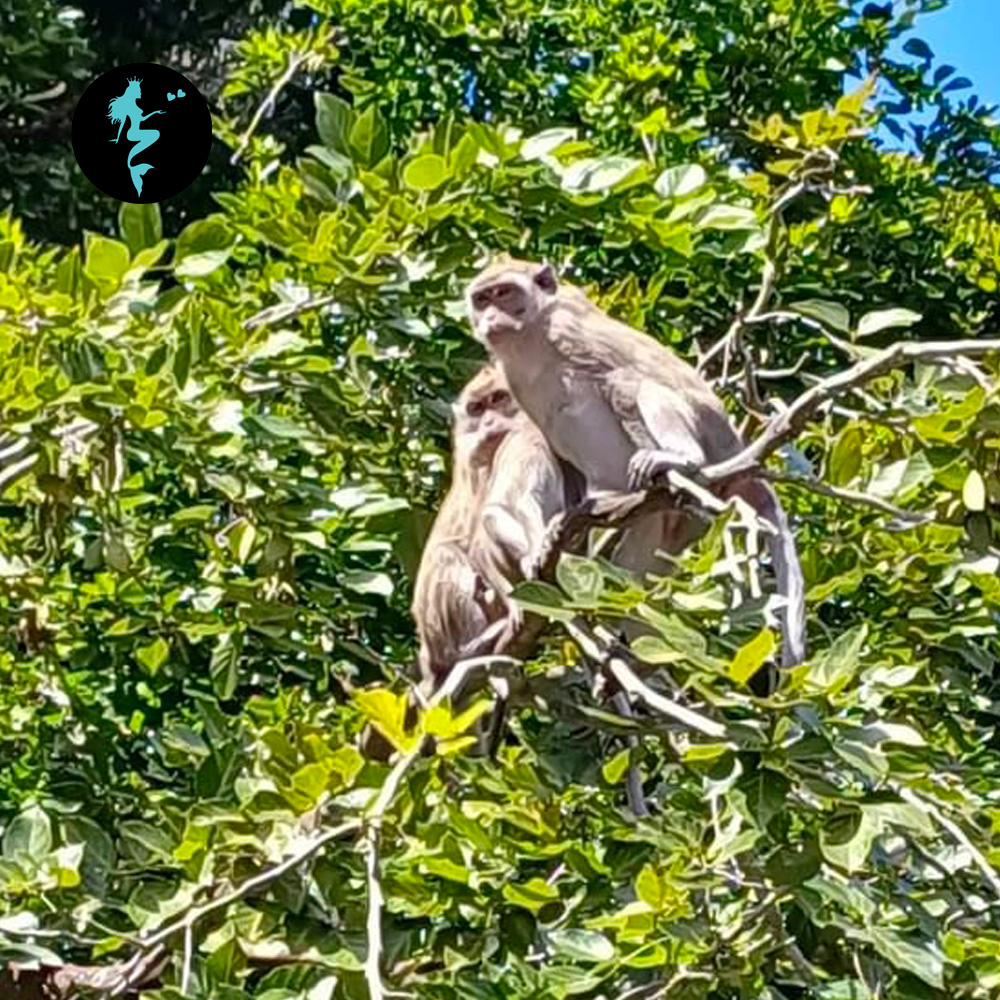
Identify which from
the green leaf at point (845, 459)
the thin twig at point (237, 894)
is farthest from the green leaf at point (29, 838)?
the green leaf at point (845, 459)

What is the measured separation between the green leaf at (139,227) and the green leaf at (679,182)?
2.07ft

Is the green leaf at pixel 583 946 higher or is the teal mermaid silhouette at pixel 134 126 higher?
the teal mermaid silhouette at pixel 134 126

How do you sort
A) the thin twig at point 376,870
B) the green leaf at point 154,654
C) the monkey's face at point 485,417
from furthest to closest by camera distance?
the monkey's face at point 485,417 → the green leaf at point 154,654 → the thin twig at point 376,870

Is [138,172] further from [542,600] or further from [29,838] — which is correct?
[542,600]

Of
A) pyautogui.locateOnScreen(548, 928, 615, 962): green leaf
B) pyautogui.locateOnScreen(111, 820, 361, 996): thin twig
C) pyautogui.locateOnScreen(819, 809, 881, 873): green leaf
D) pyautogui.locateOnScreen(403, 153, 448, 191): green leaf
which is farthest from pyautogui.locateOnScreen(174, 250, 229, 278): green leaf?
pyautogui.locateOnScreen(819, 809, 881, 873): green leaf

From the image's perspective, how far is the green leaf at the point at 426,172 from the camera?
229 cm

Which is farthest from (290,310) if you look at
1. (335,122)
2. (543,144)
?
(543,144)

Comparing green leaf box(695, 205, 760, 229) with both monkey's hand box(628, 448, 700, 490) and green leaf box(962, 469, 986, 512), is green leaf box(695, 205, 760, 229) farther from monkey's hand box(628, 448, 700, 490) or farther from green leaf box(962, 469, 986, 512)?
green leaf box(962, 469, 986, 512)

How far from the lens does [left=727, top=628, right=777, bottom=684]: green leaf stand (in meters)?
1.62

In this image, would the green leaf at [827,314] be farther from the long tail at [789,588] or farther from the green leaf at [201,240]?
the green leaf at [201,240]

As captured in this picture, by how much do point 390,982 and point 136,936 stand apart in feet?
0.77

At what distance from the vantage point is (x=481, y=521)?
3205mm

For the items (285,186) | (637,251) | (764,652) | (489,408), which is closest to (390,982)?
(764,652)

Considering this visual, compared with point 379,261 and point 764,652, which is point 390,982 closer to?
point 764,652
